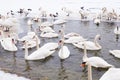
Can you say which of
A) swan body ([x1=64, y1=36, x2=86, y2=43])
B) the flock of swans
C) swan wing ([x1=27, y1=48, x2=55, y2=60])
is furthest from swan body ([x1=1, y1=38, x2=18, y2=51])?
swan body ([x1=64, y1=36, x2=86, y2=43])

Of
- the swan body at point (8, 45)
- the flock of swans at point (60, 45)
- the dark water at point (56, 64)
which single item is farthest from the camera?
the swan body at point (8, 45)

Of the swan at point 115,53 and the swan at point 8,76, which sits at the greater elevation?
the swan at point 115,53

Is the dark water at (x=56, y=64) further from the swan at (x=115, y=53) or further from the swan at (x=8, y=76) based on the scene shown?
the swan at (x=8, y=76)

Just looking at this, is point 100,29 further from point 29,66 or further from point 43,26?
point 29,66

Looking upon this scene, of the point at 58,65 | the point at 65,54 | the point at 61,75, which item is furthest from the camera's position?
the point at 65,54

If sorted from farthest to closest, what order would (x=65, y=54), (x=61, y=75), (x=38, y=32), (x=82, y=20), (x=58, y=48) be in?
(x=82, y=20)
(x=38, y=32)
(x=58, y=48)
(x=65, y=54)
(x=61, y=75)

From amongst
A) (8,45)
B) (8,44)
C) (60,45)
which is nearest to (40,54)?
(60,45)

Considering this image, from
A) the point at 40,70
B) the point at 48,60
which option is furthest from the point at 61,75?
the point at 48,60

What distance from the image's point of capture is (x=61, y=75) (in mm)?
13117

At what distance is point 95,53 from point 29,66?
3.68 metres

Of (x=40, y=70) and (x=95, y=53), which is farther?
(x=95, y=53)

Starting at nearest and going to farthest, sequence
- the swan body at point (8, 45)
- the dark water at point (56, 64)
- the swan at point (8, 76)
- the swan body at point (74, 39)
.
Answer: the swan at point (8, 76), the dark water at point (56, 64), the swan body at point (8, 45), the swan body at point (74, 39)

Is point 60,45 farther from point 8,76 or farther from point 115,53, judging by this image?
point 8,76

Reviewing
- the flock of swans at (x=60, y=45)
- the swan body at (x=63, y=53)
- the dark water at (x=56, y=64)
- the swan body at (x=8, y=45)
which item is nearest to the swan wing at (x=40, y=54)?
the flock of swans at (x=60, y=45)
